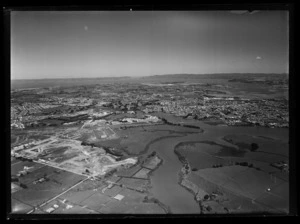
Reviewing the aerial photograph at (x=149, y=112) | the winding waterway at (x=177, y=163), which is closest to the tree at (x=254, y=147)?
A: the aerial photograph at (x=149, y=112)

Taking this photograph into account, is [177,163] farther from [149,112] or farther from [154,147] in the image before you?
[149,112]

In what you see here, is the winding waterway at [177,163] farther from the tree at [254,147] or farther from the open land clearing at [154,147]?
the tree at [254,147]

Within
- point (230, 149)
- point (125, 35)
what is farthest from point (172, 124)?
point (125, 35)

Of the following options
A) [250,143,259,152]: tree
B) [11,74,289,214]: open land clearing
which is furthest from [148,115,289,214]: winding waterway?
[250,143,259,152]: tree

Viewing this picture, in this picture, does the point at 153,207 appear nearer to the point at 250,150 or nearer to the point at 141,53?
the point at 250,150

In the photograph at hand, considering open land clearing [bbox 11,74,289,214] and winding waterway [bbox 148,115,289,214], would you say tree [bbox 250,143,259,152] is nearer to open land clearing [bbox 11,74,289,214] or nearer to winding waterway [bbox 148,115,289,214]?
open land clearing [bbox 11,74,289,214]

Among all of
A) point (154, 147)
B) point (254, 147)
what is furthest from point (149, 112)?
point (254, 147)
